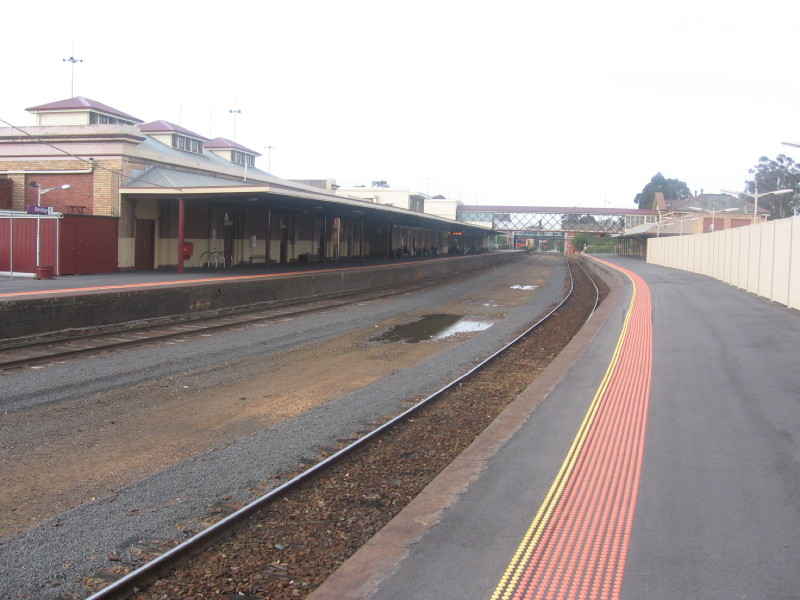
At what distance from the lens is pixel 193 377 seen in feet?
34.7

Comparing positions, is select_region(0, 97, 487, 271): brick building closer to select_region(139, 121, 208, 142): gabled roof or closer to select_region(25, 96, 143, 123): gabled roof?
select_region(25, 96, 143, 123): gabled roof

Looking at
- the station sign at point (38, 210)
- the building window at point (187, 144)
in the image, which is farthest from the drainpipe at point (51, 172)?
the building window at point (187, 144)

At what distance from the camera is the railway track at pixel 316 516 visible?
4219 mm

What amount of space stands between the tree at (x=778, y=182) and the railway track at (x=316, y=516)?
274ft

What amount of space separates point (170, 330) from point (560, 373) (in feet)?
29.7

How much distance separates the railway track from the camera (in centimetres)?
422

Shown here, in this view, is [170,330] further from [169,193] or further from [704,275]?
[704,275]

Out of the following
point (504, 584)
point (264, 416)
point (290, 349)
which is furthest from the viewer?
point (290, 349)

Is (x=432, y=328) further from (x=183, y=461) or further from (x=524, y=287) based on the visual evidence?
(x=524, y=287)

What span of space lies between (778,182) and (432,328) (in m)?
86.1

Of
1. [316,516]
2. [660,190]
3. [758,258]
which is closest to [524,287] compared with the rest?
[758,258]

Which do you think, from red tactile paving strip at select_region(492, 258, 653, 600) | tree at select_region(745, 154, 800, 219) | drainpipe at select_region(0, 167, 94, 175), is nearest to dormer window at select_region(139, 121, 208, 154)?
drainpipe at select_region(0, 167, 94, 175)

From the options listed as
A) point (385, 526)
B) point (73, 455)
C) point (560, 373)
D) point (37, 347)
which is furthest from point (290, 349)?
point (385, 526)

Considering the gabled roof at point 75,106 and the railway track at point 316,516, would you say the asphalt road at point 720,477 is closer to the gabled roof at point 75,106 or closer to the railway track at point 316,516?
the railway track at point 316,516
